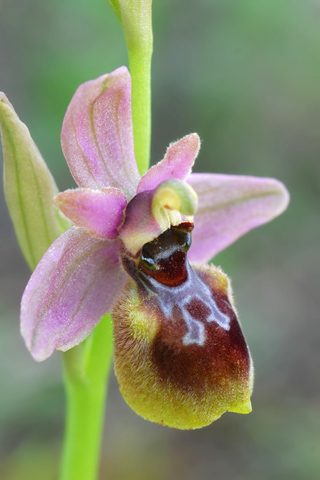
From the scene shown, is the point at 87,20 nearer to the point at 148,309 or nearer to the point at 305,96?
the point at 305,96

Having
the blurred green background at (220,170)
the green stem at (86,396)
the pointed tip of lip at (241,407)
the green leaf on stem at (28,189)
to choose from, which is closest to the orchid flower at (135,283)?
the pointed tip of lip at (241,407)

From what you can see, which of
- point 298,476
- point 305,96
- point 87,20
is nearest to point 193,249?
point 298,476

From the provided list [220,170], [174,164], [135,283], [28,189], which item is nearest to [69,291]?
[135,283]

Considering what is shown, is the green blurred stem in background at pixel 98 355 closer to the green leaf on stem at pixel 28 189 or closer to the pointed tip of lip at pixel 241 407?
the green leaf on stem at pixel 28 189

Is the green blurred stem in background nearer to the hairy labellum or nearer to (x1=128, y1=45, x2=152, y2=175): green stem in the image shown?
(x1=128, y1=45, x2=152, y2=175): green stem

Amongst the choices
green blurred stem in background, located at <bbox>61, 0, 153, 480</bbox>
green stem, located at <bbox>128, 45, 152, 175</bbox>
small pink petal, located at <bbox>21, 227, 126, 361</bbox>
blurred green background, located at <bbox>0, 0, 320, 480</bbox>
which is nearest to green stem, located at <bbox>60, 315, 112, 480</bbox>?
green blurred stem in background, located at <bbox>61, 0, 153, 480</bbox>
